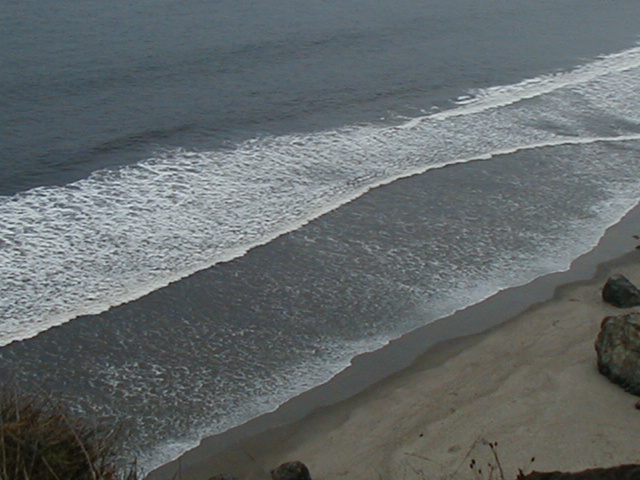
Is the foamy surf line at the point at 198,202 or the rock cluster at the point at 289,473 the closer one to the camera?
the rock cluster at the point at 289,473

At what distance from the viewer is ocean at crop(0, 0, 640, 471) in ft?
33.0

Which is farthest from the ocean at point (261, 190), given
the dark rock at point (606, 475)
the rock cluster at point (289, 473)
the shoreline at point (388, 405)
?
the dark rock at point (606, 475)

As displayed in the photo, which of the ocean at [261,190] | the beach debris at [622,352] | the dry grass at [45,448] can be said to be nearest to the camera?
the dry grass at [45,448]

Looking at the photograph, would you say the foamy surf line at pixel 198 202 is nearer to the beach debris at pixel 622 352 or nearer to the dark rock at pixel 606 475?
the beach debris at pixel 622 352

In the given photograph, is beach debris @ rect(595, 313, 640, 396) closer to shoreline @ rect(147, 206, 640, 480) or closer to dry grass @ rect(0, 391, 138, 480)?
shoreline @ rect(147, 206, 640, 480)

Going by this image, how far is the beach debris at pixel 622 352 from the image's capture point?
847cm

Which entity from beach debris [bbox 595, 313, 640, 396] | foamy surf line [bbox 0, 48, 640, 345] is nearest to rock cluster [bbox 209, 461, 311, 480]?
beach debris [bbox 595, 313, 640, 396]

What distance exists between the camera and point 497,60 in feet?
81.0

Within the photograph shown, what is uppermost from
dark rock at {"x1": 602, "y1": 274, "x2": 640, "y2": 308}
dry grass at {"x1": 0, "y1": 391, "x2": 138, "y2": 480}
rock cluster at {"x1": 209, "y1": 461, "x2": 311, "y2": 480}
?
dry grass at {"x1": 0, "y1": 391, "x2": 138, "y2": 480}

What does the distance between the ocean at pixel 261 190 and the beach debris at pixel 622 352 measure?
2622mm

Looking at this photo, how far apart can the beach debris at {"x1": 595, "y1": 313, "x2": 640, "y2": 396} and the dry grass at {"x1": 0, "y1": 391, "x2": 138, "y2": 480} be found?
202 inches

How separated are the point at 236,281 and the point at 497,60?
50.2 ft

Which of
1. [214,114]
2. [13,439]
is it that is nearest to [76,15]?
[214,114]

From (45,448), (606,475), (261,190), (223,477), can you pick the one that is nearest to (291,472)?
(223,477)
